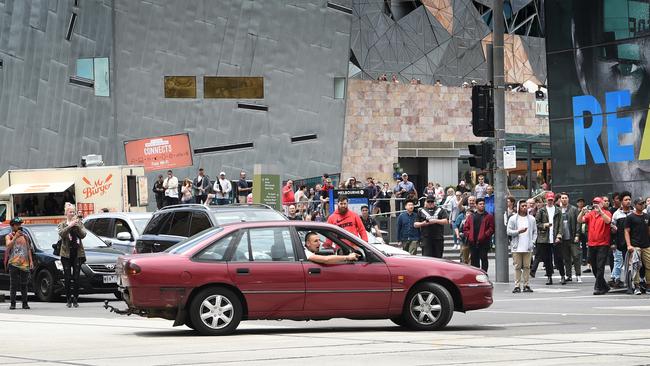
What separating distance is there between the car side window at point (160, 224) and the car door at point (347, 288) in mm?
6902

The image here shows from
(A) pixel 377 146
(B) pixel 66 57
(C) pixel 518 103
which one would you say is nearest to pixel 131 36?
(B) pixel 66 57

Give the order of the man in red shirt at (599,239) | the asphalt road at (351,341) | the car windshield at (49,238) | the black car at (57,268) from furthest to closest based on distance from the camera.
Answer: the car windshield at (49,238) < the black car at (57,268) < the man in red shirt at (599,239) < the asphalt road at (351,341)

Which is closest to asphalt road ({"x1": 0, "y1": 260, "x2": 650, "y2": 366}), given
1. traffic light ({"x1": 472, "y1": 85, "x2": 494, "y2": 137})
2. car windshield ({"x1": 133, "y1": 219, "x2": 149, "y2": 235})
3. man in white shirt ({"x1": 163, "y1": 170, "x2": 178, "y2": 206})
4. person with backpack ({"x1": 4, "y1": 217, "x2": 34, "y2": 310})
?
person with backpack ({"x1": 4, "y1": 217, "x2": 34, "y2": 310})

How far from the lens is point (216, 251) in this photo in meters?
15.8

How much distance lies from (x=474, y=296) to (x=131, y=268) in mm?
3967

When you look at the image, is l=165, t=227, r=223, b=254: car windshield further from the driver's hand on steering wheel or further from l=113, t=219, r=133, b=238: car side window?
l=113, t=219, r=133, b=238: car side window

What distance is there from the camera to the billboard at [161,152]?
4909 cm

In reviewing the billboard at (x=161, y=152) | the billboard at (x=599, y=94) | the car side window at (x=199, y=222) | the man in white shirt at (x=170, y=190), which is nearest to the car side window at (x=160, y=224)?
the car side window at (x=199, y=222)

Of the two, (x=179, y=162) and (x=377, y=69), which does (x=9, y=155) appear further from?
(x=377, y=69)

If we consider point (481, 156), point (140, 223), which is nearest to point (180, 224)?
point (140, 223)

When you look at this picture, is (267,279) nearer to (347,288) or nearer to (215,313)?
(215,313)

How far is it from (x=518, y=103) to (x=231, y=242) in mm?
40964

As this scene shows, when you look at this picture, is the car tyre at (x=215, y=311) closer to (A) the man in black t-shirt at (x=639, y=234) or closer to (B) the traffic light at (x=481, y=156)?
(A) the man in black t-shirt at (x=639, y=234)

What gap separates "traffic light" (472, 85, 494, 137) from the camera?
27172mm
